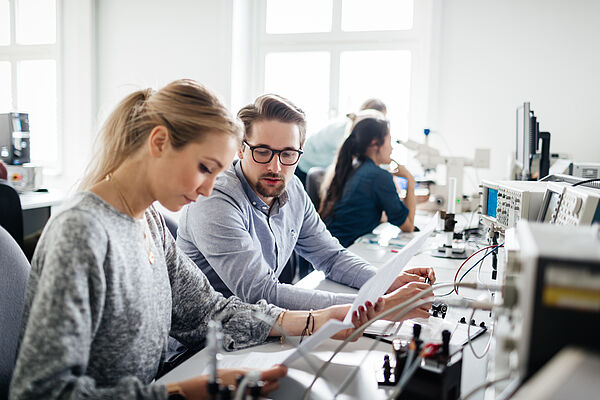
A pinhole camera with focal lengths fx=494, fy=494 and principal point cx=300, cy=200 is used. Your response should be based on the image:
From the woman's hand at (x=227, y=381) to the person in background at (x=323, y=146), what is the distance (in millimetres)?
2747

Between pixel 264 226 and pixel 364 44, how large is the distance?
3484 mm

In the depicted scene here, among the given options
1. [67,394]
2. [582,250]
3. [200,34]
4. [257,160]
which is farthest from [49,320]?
[200,34]

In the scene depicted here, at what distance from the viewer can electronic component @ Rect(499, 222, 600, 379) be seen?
18.7 inches

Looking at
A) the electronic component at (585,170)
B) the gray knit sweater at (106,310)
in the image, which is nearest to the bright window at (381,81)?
the electronic component at (585,170)

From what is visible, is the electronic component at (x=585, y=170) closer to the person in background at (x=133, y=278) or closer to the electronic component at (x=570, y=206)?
the electronic component at (x=570, y=206)

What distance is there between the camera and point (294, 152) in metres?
1.48

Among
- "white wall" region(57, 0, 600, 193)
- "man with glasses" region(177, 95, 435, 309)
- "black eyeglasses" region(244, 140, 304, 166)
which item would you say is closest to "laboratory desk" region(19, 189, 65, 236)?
"white wall" region(57, 0, 600, 193)

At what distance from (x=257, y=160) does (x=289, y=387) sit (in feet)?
2.38

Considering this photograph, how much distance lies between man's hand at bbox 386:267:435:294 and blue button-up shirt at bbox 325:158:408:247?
1.05m

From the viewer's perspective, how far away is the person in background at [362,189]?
2.54 metres

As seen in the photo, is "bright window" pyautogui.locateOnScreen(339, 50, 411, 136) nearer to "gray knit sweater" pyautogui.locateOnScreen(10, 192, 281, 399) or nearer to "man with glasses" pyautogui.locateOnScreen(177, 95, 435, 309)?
"man with glasses" pyautogui.locateOnScreen(177, 95, 435, 309)

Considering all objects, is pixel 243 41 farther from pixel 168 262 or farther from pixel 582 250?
pixel 582 250

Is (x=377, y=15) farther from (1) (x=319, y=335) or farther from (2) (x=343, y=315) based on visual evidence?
(1) (x=319, y=335)

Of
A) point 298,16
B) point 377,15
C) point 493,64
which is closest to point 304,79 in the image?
point 298,16
